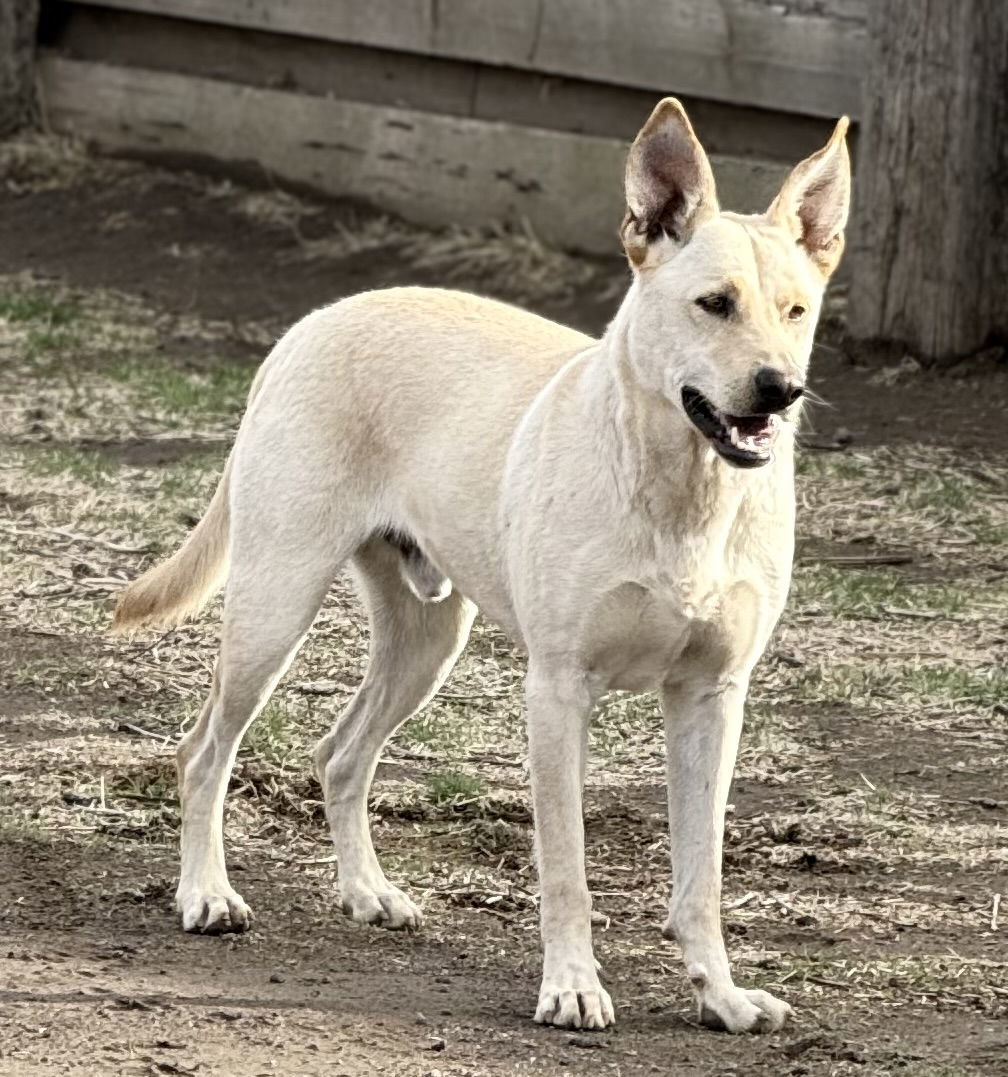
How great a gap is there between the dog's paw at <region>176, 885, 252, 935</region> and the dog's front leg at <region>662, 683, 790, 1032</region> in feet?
2.93

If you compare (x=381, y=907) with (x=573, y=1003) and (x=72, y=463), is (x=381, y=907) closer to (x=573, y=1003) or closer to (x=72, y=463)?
(x=573, y=1003)

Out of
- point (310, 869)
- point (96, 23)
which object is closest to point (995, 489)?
point (310, 869)

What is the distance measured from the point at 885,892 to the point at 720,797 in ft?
2.67

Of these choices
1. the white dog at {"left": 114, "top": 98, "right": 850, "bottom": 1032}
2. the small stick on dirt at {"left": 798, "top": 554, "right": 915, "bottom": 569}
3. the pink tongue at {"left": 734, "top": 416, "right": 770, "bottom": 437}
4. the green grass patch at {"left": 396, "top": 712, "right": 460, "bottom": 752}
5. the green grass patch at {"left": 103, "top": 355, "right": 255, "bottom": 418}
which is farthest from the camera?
the green grass patch at {"left": 103, "top": 355, "right": 255, "bottom": 418}

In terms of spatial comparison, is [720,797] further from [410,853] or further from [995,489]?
[995,489]

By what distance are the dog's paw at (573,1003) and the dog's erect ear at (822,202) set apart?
4.56 feet

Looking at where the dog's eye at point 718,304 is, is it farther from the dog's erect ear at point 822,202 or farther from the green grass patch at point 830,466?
the green grass patch at point 830,466

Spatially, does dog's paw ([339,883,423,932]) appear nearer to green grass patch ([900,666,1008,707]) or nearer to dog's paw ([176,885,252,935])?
dog's paw ([176,885,252,935])

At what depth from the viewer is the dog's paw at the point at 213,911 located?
454 centimetres

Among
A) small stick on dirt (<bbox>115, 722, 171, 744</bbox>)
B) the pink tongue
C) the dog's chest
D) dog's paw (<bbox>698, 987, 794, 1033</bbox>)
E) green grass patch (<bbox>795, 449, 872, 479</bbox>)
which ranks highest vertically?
the pink tongue

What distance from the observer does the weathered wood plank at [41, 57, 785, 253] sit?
31.5ft

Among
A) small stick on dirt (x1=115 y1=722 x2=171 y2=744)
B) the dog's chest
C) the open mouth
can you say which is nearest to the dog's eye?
the open mouth

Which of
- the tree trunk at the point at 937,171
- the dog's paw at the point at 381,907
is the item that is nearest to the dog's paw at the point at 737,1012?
the dog's paw at the point at 381,907

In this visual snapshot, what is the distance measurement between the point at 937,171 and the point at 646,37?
174cm
